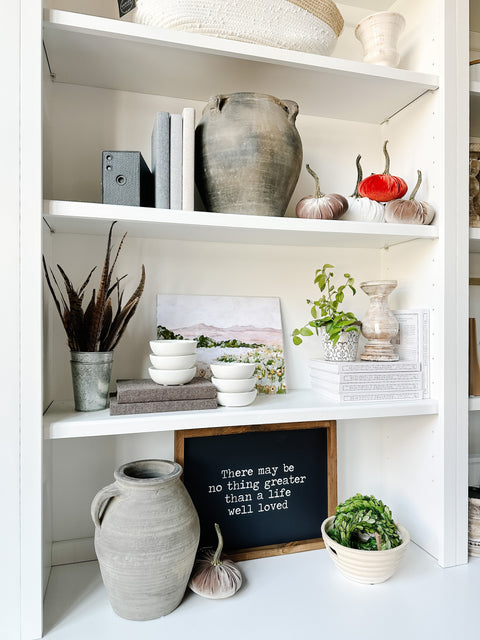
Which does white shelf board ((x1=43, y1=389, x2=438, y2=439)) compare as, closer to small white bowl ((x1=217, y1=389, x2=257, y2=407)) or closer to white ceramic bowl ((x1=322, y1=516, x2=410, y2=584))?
small white bowl ((x1=217, y1=389, x2=257, y2=407))

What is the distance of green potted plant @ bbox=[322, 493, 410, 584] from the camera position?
38.9 inches

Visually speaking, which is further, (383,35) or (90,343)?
(383,35)

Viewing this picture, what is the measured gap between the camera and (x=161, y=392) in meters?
0.94

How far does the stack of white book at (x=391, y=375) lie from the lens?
1.07 metres

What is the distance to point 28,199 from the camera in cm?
81

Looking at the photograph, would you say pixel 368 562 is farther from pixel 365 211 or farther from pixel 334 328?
pixel 365 211

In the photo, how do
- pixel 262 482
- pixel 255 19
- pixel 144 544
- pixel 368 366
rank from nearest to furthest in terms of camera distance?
pixel 144 544 < pixel 255 19 < pixel 368 366 < pixel 262 482

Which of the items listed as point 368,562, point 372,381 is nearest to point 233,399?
point 372,381

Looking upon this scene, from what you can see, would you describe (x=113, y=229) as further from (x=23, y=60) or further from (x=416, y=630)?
(x=416, y=630)

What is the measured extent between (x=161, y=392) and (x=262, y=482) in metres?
0.44

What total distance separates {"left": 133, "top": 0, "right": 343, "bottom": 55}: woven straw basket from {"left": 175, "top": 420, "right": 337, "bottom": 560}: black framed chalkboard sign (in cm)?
91

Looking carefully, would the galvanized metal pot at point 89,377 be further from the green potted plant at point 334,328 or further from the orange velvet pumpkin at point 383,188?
the orange velvet pumpkin at point 383,188

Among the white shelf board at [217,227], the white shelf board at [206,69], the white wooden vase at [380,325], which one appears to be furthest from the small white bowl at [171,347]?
the white shelf board at [206,69]

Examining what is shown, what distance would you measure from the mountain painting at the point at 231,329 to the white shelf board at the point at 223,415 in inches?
3.5
